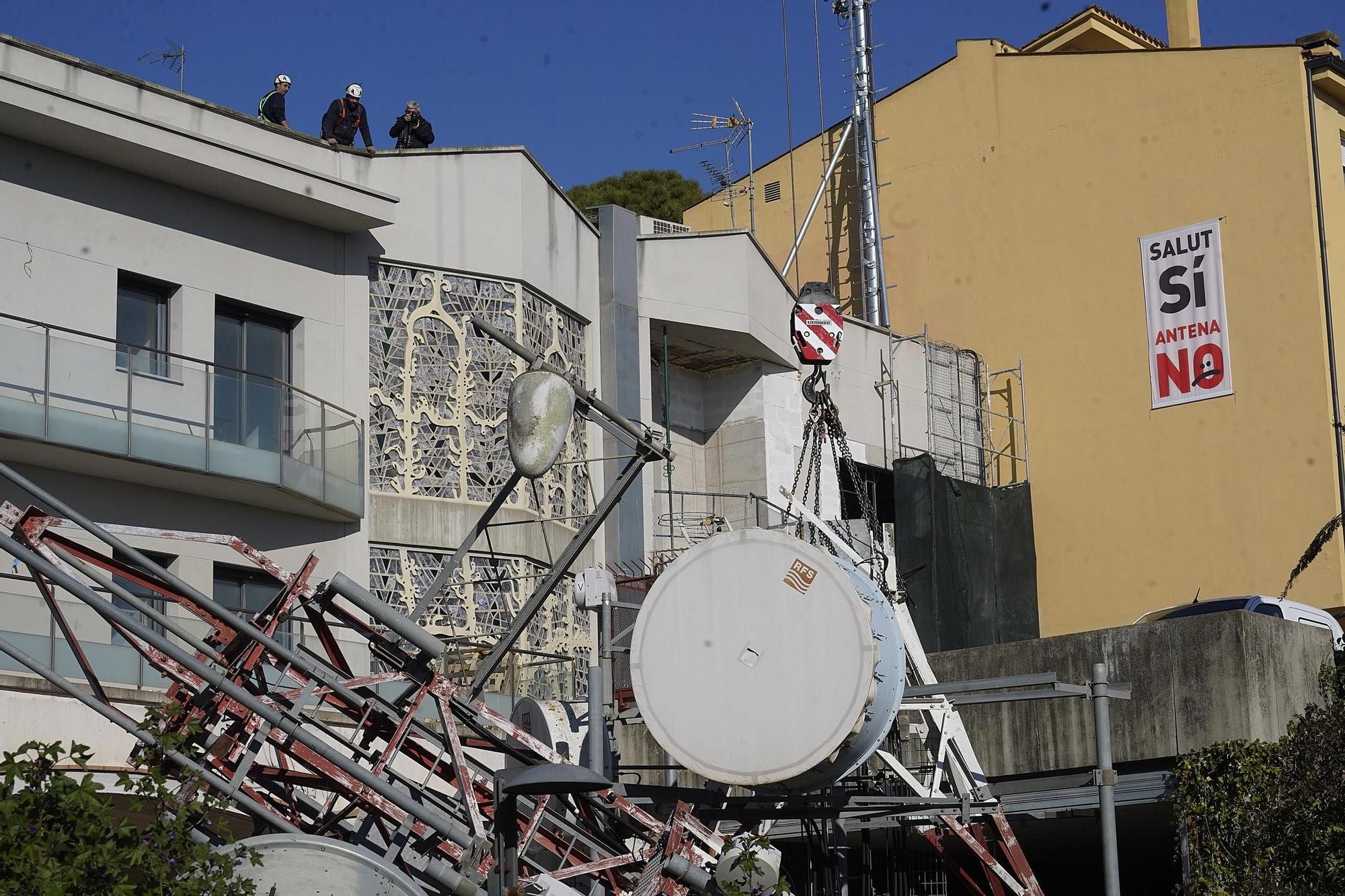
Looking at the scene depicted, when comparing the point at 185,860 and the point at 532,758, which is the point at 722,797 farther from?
the point at 185,860

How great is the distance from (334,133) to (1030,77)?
692 inches

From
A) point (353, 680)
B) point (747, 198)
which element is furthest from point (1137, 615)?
point (353, 680)

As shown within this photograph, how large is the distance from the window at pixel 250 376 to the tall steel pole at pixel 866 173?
17832 mm

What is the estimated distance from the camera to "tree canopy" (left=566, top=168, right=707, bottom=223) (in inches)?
2475

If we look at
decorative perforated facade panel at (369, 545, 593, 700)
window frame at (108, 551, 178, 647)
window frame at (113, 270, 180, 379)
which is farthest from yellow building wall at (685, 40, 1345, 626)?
window frame at (108, 551, 178, 647)

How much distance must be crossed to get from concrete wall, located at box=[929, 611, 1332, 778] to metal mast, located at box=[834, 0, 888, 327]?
22432 millimetres

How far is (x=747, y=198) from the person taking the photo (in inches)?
1857

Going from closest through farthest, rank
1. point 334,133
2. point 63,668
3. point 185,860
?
point 185,860, point 63,668, point 334,133

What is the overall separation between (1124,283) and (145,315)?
848 inches

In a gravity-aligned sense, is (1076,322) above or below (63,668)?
above

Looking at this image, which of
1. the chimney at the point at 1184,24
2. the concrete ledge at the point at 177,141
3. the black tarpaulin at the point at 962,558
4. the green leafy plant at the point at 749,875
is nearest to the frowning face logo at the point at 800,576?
the green leafy plant at the point at 749,875

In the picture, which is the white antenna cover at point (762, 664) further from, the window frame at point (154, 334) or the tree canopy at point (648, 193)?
the tree canopy at point (648, 193)

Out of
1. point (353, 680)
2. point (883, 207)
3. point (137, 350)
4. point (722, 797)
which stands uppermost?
point (883, 207)

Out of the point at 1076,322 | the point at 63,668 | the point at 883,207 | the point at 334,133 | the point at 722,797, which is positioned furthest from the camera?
the point at 883,207
